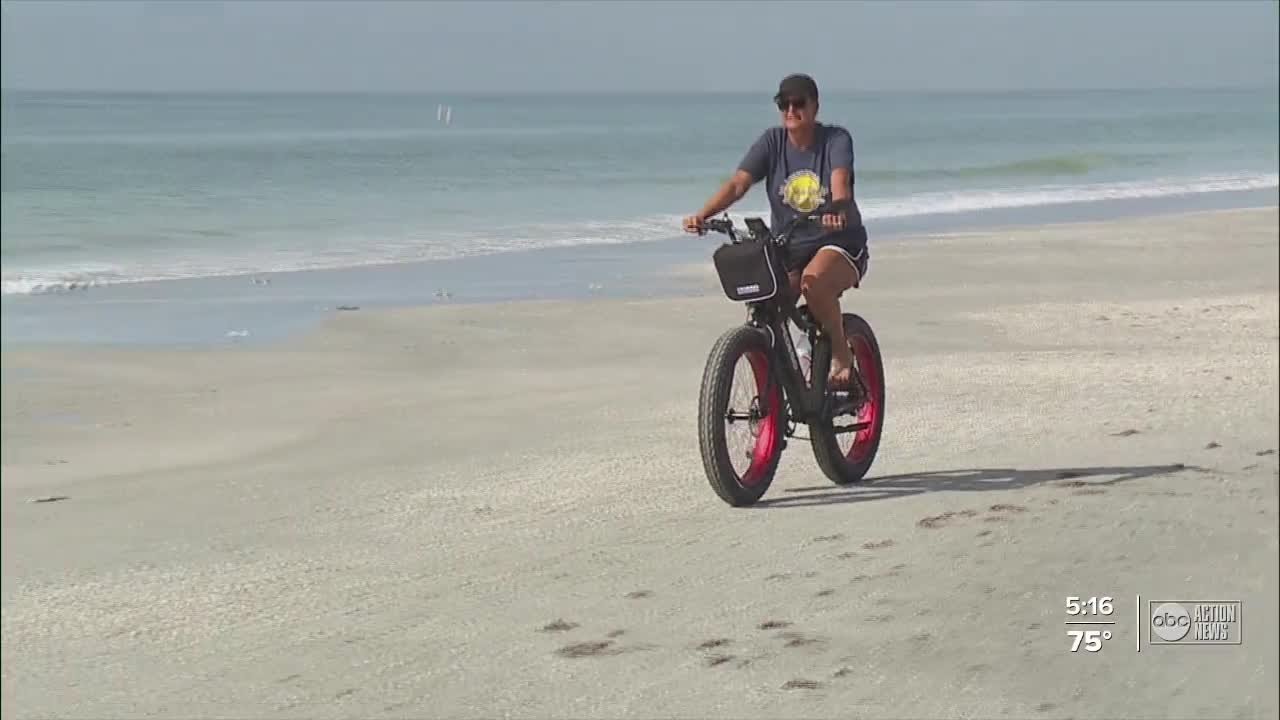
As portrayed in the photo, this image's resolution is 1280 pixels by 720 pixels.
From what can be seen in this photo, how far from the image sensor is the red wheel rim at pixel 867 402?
22.9 ft

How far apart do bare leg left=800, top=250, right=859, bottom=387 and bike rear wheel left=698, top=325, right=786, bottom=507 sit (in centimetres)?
23

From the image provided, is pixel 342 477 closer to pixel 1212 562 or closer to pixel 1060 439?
pixel 1060 439

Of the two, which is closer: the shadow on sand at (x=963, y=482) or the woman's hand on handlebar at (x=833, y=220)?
the woman's hand on handlebar at (x=833, y=220)

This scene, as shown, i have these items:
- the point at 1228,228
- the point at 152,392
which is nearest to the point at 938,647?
the point at 152,392

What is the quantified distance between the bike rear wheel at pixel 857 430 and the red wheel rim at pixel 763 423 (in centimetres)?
17

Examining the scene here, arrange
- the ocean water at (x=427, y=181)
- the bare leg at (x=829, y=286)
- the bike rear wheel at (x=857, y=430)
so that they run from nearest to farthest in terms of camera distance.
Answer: the bare leg at (x=829, y=286) → the bike rear wheel at (x=857, y=430) → the ocean water at (x=427, y=181)

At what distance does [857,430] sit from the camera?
22.8 feet

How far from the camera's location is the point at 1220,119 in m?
92.4

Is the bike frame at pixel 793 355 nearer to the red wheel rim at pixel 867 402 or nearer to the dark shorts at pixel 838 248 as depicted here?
the dark shorts at pixel 838 248

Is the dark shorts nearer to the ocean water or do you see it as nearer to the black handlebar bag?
the black handlebar bag

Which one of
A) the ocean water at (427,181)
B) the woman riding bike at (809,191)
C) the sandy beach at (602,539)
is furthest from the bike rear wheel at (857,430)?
the ocean water at (427,181)

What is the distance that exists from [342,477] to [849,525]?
2.09m

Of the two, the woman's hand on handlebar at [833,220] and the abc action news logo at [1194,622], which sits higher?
the woman's hand on handlebar at [833,220]

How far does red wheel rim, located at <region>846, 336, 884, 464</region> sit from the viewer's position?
6992 millimetres
